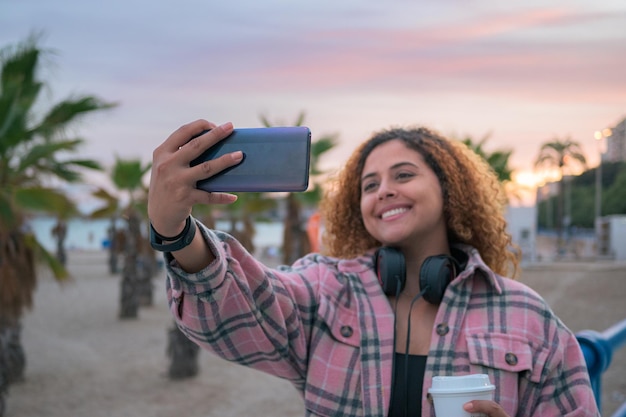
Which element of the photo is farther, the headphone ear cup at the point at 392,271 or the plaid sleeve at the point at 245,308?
the headphone ear cup at the point at 392,271

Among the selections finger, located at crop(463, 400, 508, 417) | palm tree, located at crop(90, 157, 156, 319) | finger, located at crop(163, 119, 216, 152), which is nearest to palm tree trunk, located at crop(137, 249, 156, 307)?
palm tree, located at crop(90, 157, 156, 319)

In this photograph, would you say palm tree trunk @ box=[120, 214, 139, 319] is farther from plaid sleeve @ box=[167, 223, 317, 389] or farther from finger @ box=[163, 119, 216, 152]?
finger @ box=[163, 119, 216, 152]

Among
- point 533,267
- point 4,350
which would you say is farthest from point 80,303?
point 533,267

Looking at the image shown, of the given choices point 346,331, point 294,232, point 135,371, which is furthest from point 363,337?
point 294,232

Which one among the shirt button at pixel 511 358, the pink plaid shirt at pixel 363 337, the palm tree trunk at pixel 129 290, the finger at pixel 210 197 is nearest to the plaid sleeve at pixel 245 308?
the pink plaid shirt at pixel 363 337

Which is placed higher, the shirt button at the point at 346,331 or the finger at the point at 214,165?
the finger at the point at 214,165

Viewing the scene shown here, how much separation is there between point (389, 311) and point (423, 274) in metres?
0.15

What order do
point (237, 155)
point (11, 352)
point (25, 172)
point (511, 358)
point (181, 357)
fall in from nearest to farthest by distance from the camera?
point (237, 155)
point (511, 358)
point (25, 172)
point (11, 352)
point (181, 357)

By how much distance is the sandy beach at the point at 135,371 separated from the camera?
353 inches

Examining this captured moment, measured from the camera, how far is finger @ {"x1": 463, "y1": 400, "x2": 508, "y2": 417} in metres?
1.32

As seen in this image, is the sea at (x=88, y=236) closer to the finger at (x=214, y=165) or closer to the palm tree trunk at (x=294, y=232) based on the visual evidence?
the palm tree trunk at (x=294, y=232)

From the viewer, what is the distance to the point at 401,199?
6.20 ft

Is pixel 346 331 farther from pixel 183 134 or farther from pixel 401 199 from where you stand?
pixel 183 134

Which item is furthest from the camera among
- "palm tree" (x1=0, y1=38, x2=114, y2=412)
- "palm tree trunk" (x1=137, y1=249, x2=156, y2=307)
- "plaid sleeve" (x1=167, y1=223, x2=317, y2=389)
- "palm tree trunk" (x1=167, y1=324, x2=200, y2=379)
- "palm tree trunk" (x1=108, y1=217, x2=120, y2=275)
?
"palm tree trunk" (x1=108, y1=217, x2=120, y2=275)
